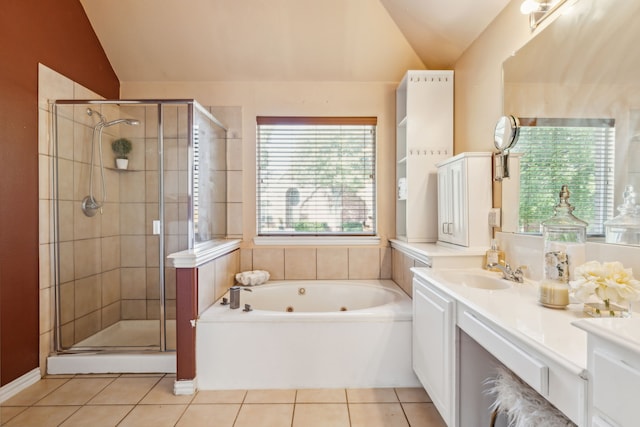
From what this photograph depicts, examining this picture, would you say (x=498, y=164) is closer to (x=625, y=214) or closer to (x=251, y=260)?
(x=625, y=214)

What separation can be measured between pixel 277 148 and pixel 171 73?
114 cm

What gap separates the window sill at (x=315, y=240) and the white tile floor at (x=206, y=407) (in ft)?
4.18

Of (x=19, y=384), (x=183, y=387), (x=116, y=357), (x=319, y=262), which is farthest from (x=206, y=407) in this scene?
(x=319, y=262)

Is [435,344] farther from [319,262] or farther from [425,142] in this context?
[425,142]

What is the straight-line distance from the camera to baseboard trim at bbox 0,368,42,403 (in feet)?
6.18

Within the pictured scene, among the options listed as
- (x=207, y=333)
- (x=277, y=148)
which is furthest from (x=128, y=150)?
(x=207, y=333)

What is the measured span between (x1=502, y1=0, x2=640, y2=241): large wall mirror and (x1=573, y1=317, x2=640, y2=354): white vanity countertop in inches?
26.9

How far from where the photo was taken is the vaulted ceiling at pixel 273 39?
2.48 meters

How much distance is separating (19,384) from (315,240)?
2196 mm

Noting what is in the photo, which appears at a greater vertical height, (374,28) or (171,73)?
(374,28)

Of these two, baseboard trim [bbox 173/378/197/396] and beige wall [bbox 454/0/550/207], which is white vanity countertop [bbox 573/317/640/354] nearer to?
beige wall [bbox 454/0/550/207]

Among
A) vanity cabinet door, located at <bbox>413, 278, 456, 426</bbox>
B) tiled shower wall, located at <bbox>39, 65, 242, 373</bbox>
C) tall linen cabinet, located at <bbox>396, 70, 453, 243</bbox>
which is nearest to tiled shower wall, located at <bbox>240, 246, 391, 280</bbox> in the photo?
tall linen cabinet, located at <bbox>396, 70, 453, 243</bbox>

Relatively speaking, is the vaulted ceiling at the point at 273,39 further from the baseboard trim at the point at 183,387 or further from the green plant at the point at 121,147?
the baseboard trim at the point at 183,387

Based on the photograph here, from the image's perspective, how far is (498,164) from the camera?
191 cm
